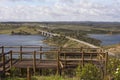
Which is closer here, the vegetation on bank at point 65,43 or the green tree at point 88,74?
the green tree at point 88,74

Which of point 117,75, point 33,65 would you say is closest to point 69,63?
point 33,65

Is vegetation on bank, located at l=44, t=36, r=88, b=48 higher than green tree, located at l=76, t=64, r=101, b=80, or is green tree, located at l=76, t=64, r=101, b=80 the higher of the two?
green tree, located at l=76, t=64, r=101, b=80

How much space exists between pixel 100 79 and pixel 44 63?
813 cm

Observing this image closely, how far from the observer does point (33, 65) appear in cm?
2241

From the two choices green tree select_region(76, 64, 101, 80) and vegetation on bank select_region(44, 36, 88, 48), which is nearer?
green tree select_region(76, 64, 101, 80)

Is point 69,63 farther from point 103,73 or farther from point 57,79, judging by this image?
point 57,79

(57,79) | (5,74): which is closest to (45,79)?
(57,79)

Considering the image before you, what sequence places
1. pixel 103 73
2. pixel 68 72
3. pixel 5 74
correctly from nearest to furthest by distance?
pixel 103 73 → pixel 5 74 → pixel 68 72

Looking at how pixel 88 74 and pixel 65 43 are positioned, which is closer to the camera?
pixel 88 74

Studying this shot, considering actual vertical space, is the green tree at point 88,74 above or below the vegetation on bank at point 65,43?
above

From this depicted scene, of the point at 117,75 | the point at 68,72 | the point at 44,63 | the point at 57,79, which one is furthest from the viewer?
the point at 44,63

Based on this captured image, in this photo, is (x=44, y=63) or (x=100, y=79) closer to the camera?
(x=100, y=79)

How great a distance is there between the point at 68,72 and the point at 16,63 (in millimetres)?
3792

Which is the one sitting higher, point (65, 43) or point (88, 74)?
point (88, 74)
